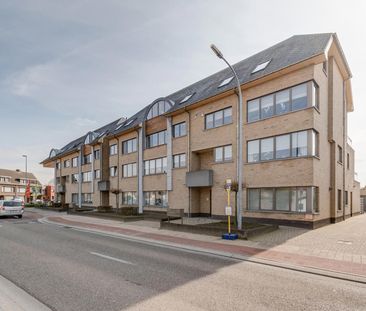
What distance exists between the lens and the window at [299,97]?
52.2ft

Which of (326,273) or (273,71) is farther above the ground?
(273,71)

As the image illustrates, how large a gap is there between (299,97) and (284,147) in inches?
115

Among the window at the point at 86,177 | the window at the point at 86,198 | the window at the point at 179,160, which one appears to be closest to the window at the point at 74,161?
the window at the point at 86,177

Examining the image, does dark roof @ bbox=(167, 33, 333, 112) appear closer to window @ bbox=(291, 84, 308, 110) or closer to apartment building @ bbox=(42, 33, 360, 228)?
apartment building @ bbox=(42, 33, 360, 228)

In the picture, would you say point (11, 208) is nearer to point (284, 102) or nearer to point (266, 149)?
point (266, 149)

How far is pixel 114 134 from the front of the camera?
31594 mm

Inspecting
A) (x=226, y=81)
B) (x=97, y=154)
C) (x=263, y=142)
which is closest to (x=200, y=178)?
(x=263, y=142)

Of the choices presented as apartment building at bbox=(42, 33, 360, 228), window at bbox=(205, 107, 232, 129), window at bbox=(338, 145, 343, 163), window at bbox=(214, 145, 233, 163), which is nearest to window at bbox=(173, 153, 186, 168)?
apartment building at bbox=(42, 33, 360, 228)

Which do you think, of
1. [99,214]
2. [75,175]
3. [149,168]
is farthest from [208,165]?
[75,175]

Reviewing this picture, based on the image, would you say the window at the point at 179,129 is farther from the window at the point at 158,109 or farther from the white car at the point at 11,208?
the white car at the point at 11,208

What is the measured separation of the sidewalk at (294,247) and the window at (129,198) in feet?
45.2

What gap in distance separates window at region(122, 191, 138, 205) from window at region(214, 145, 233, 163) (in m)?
11.7

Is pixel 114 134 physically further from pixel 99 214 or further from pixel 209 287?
pixel 209 287

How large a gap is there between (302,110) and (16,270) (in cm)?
1479
